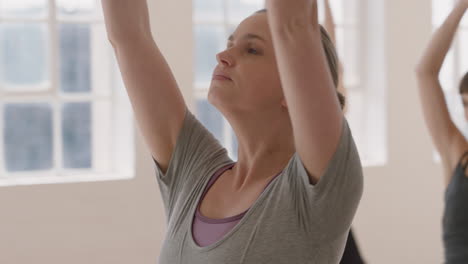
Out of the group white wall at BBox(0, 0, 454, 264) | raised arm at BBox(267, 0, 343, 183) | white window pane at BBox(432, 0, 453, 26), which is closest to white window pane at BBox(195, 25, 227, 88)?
white wall at BBox(0, 0, 454, 264)

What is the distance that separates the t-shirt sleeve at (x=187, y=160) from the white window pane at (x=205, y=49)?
3229 mm

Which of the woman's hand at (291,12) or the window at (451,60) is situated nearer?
the woman's hand at (291,12)

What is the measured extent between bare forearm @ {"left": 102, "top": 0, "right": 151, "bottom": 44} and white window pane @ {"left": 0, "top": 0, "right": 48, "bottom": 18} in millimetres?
2894

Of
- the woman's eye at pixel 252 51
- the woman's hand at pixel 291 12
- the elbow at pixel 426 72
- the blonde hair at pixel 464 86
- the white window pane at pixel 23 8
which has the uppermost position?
the white window pane at pixel 23 8

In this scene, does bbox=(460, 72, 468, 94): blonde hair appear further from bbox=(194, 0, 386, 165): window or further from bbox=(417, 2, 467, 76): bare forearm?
bbox=(194, 0, 386, 165): window

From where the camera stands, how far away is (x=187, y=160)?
4.71 feet

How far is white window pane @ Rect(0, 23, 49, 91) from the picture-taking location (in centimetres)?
417

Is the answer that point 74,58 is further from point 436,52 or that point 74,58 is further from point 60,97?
point 436,52

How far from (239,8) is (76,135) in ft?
4.59

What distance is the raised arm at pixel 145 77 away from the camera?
4.67 ft

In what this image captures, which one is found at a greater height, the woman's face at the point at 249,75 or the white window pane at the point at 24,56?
the white window pane at the point at 24,56

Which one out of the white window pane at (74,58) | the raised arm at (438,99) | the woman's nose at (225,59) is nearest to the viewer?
the woman's nose at (225,59)

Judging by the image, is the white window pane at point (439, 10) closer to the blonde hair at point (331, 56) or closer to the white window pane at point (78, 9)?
the white window pane at point (78, 9)

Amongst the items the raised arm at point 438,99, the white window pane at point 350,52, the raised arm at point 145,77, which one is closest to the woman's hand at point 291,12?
the raised arm at point 145,77
